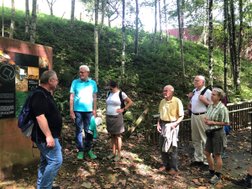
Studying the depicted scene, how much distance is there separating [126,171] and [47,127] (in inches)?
101

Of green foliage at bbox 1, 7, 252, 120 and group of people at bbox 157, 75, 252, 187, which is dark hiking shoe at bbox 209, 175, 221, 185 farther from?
green foliage at bbox 1, 7, 252, 120

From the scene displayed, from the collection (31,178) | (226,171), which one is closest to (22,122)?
(31,178)

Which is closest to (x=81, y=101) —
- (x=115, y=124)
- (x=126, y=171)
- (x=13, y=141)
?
(x=115, y=124)

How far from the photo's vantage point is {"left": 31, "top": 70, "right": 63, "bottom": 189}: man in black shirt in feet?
12.1

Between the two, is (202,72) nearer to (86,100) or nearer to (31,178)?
(86,100)

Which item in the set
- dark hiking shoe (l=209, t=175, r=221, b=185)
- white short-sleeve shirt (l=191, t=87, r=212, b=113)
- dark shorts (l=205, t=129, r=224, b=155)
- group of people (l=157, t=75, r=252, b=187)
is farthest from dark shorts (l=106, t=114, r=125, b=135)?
dark hiking shoe (l=209, t=175, r=221, b=185)

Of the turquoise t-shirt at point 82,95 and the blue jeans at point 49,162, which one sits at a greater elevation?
the turquoise t-shirt at point 82,95

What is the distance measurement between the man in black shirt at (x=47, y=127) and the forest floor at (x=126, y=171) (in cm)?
107

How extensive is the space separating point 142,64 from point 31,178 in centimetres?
1250

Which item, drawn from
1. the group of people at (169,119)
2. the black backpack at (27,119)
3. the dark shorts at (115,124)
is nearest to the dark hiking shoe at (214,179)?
the group of people at (169,119)

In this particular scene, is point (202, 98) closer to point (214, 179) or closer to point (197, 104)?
point (197, 104)

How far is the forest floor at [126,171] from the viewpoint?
5.07 m

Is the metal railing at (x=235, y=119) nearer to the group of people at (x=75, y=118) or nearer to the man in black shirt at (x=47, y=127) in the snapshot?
the group of people at (x=75, y=118)

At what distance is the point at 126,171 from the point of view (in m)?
5.77
